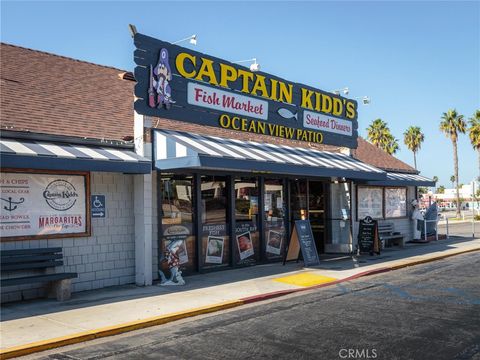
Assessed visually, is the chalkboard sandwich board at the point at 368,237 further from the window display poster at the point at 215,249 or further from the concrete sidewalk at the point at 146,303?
the window display poster at the point at 215,249

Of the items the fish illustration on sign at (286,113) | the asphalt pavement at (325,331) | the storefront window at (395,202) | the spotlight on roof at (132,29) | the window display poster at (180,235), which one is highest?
the spotlight on roof at (132,29)

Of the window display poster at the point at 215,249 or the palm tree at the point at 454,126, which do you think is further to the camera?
the palm tree at the point at 454,126

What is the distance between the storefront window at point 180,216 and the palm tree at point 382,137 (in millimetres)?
53829

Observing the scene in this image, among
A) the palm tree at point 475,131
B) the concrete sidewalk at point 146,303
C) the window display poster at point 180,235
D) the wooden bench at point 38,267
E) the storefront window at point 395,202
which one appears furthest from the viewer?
the palm tree at point 475,131

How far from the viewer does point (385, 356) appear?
5914 millimetres

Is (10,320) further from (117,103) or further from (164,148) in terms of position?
(117,103)

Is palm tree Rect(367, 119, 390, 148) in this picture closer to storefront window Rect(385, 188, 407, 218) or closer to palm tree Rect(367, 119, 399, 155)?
palm tree Rect(367, 119, 399, 155)

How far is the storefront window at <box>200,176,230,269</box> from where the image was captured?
12672mm

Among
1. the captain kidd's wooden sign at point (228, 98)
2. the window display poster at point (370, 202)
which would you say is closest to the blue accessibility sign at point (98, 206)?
the captain kidd's wooden sign at point (228, 98)

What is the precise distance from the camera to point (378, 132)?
209 feet

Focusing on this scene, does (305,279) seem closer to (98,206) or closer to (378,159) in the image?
(98,206)

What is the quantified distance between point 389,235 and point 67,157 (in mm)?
13332

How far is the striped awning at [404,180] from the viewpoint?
1880 centimetres

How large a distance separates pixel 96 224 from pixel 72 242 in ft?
2.12
